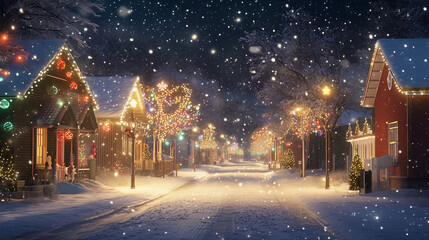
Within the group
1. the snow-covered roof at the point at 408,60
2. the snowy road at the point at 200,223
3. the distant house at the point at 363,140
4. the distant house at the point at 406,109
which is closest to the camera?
the snowy road at the point at 200,223

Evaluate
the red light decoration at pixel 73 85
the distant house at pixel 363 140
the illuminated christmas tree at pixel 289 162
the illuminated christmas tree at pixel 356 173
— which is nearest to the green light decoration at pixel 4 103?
the red light decoration at pixel 73 85

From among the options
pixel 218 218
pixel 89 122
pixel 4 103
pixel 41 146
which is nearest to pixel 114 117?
pixel 89 122

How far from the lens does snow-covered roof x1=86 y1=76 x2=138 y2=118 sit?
37.8 meters

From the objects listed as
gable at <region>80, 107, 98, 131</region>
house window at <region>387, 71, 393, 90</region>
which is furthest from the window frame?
gable at <region>80, 107, 98, 131</region>

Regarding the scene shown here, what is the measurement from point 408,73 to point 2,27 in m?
19.2

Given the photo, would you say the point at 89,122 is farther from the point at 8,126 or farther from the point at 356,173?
the point at 356,173

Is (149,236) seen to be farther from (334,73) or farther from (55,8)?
(334,73)

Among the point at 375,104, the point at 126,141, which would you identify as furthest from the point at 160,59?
the point at 375,104

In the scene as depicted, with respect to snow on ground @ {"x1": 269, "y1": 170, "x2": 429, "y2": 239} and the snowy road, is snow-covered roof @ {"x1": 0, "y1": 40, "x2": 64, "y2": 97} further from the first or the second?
snow on ground @ {"x1": 269, "y1": 170, "x2": 429, "y2": 239}

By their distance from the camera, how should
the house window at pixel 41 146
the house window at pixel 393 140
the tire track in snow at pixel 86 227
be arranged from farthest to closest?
the house window at pixel 41 146
the house window at pixel 393 140
the tire track in snow at pixel 86 227

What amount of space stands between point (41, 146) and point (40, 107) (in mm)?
2674

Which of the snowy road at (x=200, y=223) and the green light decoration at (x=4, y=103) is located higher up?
the green light decoration at (x=4, y=103)

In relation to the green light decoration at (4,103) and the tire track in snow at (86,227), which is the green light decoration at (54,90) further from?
the tire track in snow at (86,227)

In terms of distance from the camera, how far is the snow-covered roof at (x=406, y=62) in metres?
24.9
